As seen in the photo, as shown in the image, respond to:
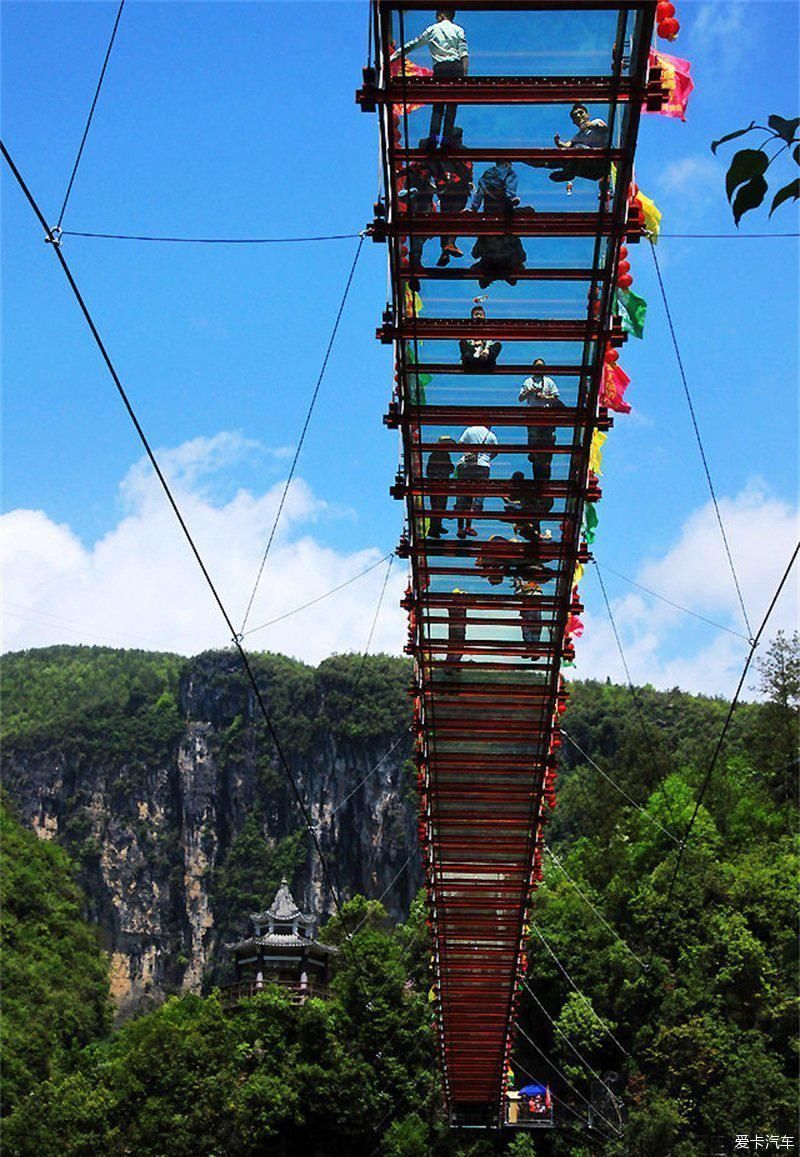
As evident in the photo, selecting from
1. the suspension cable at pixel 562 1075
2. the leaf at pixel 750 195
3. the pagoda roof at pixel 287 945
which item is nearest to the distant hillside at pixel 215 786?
the pagoda roof at pixel 287 945

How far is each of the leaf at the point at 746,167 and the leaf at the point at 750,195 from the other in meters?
0.02

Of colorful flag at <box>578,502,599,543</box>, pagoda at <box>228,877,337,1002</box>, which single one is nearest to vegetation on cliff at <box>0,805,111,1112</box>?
pagoda at <box>228,877,337,1002</box>

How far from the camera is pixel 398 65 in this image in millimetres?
8781

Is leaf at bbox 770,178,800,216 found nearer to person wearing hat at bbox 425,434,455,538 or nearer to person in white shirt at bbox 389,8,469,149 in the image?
person in white shirt at bbox 389,8,469,149

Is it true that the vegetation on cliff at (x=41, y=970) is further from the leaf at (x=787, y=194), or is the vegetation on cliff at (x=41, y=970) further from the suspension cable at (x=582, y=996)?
the leaf at (x=787, y=194)

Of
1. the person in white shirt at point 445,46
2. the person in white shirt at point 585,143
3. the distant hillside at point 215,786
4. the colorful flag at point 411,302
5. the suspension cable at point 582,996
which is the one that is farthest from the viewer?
the distant hillside at point 215,786

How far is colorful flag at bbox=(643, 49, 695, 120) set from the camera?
895cm

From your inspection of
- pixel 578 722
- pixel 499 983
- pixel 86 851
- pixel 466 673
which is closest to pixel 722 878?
pixel 499 983

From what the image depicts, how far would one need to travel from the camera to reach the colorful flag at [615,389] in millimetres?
10773

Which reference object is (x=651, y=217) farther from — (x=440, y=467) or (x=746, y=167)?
(x=746, y=167)

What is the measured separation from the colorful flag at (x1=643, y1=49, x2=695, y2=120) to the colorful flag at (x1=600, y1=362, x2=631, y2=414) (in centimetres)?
204

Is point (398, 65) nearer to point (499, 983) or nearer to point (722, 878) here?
point (499, 983)

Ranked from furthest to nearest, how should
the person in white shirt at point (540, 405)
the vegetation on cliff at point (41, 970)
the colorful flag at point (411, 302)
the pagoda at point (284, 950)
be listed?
the pagoda at point (284, 950), the vegetation on cliff at point (41, 970), the person in white shirt at point (540, 405), the colorful flag at point (411, 302)

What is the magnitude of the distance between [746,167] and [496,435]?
6.85 m
